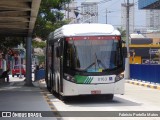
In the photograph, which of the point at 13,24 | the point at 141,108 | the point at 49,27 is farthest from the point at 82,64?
the point at 49,27

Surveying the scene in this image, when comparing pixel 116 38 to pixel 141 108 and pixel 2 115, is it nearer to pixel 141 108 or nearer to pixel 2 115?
pixel 141 108

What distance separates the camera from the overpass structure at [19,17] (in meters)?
18.8

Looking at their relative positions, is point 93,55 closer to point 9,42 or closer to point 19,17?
point 19,17

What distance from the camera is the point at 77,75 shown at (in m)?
18.5

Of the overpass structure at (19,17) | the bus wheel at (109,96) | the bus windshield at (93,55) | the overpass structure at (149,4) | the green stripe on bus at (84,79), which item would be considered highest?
the overpass structure at (149,4)

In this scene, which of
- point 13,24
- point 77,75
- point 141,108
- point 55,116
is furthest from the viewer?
point 13,24

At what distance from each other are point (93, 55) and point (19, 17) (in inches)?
226

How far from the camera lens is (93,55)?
1873 cm

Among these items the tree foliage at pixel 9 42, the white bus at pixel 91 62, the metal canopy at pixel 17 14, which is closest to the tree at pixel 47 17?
the metal canopy at pixel 17 14

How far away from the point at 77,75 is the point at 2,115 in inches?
200

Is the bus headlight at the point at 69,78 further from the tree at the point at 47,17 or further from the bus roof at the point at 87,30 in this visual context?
the tree at the point at 47,17

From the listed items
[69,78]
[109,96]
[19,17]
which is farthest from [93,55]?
[19,17]

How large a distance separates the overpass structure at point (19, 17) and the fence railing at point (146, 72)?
8495 millimetres

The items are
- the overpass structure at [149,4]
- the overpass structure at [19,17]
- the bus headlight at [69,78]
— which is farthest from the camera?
the overpass structure at [149,4]
